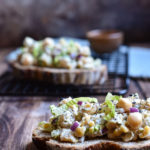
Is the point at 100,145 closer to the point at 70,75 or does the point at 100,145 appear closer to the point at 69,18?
the point at 70,75

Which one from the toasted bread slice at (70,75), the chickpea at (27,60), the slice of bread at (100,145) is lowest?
the toasted bread slice at (70,75)

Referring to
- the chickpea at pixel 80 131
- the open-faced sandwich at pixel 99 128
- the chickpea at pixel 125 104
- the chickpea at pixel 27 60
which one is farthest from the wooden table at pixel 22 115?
the chickpea at pixel 125 104

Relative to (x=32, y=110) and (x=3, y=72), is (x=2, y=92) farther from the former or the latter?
(x=3, y=72)

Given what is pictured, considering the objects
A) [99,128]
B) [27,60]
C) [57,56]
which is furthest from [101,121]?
[27,60]

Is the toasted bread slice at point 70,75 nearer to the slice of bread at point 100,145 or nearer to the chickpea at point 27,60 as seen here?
the chickpea at point 27,60

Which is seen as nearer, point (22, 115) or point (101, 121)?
point (101, 121)

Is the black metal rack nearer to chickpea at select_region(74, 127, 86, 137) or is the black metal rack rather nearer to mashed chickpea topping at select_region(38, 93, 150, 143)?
mashed chickpea topping at select_region(38, 93, 150, 143)

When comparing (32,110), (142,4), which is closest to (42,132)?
(32,110)
